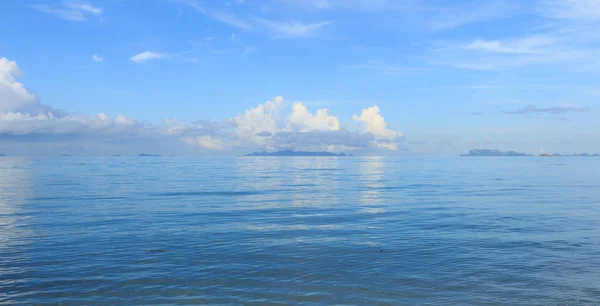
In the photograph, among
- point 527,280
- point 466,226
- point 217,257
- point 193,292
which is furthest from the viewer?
point 466,226

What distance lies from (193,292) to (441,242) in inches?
609

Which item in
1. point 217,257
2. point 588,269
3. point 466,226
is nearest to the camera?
point 588,269

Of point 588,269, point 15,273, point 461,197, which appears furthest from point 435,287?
point 461,197

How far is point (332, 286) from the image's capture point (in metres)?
17.8

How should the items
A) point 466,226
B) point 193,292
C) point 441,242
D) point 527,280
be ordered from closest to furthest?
point 193,292, point 527,280, point 441,242, point 466,226

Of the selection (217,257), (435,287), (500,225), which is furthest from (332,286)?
(500,225)

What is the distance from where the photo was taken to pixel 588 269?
19797 mm

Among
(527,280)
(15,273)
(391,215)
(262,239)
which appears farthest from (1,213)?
(527,280)

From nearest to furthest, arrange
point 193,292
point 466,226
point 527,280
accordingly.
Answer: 1. point 193,292
2. point 527,280
3. point 466,226

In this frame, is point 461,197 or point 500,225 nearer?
point 500,225

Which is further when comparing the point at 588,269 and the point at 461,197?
the point at 461,197

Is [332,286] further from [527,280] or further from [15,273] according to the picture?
[15,273]

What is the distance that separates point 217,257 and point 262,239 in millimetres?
5038

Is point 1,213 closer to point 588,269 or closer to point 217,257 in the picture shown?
point 217,257
